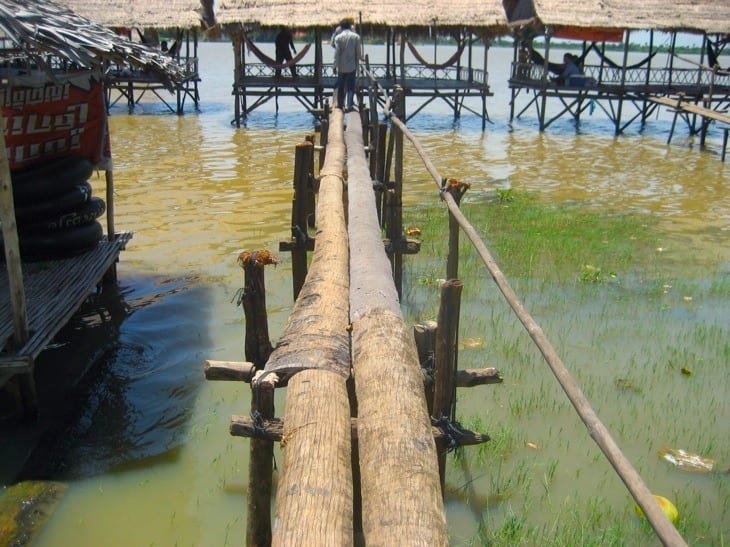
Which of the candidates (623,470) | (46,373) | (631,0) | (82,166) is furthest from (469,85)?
(623,470)

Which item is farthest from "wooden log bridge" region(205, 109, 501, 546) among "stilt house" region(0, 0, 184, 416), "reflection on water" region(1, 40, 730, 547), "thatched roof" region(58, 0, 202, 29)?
"thatched roof" region(58, 0, 202, 29)

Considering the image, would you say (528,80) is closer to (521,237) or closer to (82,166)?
(521,237)

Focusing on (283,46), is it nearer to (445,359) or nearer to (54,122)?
(54,122)

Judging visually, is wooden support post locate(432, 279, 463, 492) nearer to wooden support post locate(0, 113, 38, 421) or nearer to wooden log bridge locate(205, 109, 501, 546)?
wooden log bridge locate(205, 109, 501, 546)

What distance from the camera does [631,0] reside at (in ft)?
65.3

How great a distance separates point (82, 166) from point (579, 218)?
708 cm

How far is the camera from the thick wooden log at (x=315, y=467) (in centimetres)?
219

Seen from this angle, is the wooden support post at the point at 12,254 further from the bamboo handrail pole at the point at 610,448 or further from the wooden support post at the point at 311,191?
the bamboo handrail pole at the point at 610,448

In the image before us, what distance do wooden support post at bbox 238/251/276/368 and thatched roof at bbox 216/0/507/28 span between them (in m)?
15.9

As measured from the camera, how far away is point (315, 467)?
2.46 metres

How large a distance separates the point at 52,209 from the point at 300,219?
2.12 m

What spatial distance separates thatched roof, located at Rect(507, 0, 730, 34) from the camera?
19031mm

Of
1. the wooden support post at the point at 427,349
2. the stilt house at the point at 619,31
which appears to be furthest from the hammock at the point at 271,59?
the wooden support post at the point at 427,349

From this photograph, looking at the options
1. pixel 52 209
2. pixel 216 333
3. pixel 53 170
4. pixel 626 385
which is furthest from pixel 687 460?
pixel 53 170
